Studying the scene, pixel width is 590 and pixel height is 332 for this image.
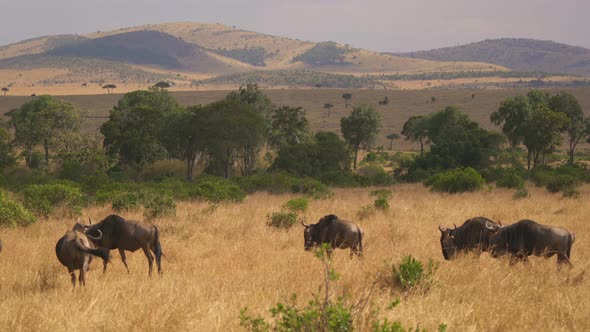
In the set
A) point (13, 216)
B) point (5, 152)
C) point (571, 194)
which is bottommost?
point (5, 152)

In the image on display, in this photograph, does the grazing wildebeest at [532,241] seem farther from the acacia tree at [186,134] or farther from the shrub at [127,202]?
the acacia tree at [186,134]

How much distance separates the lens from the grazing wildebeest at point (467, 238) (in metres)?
9.30

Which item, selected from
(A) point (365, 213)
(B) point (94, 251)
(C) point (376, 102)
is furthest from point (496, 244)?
(C) point (376, 102)

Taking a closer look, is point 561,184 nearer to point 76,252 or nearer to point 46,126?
point 76,252

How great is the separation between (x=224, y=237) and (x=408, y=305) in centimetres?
723

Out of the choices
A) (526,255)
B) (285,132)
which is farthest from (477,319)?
(285,132)

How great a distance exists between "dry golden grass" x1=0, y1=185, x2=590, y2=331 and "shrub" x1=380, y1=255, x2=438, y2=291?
0.61 feet

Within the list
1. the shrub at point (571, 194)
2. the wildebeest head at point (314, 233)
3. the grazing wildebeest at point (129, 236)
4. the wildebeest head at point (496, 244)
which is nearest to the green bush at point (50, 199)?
the grazing wildebeest at point (129, 236)

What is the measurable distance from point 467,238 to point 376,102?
384 feet

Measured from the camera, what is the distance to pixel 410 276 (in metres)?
7.32

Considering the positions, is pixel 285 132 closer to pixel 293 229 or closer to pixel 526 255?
pixel 293 229

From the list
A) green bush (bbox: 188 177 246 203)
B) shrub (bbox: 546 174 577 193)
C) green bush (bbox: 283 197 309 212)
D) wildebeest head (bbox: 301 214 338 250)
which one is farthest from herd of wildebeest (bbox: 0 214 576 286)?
shrub (bbox: 546 174 577 193)

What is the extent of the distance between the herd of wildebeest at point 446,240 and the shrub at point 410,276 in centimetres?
124

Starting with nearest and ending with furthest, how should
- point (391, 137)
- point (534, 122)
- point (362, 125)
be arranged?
point (534, 122) → point (362, 125) → point (391, 137)
